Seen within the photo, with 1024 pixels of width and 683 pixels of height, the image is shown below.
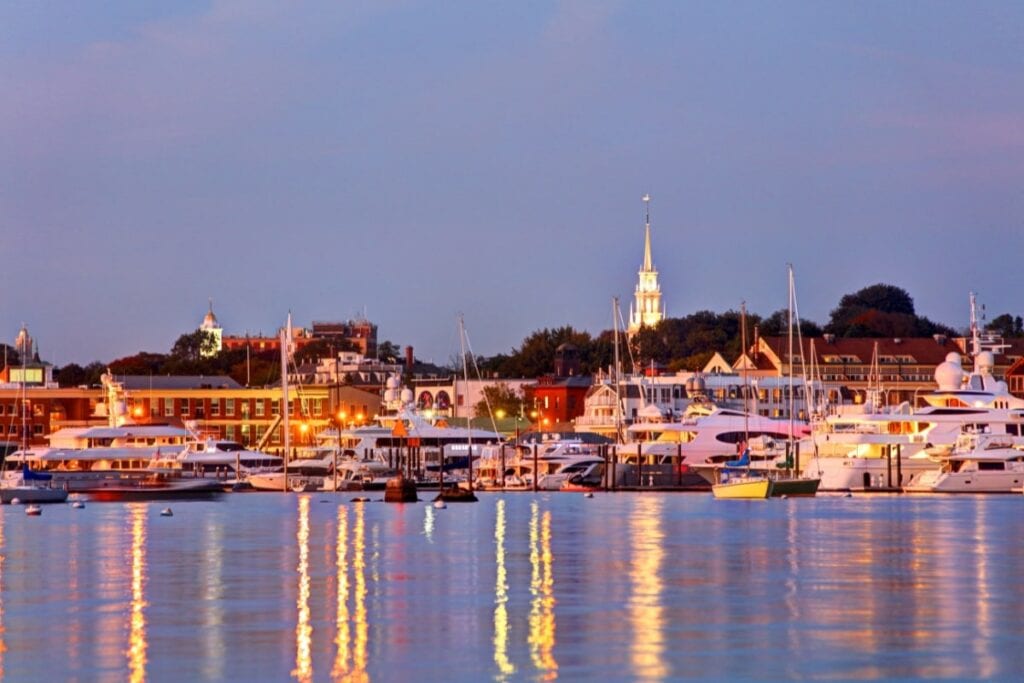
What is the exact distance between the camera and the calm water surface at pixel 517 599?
40.3 m

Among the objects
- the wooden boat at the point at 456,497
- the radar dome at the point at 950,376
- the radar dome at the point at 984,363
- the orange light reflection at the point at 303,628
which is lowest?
the orange light reflection at the point at 303,628

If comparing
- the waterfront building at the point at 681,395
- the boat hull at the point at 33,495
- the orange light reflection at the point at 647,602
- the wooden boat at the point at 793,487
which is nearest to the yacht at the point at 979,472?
the wooden boat at the point at 793,487

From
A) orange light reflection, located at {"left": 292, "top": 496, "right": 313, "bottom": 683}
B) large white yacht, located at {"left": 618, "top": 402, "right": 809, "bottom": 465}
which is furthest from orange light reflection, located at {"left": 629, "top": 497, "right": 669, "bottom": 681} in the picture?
large white yacht, located at {"left": 618, "top": 402, "right": 809, "bottom": 465}

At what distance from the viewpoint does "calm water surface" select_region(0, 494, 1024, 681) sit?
40.3m

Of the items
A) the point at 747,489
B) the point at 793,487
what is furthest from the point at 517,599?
the point at 793,487

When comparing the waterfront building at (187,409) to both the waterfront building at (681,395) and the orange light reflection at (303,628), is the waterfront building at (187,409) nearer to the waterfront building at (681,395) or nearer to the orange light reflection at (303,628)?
the waterfront building at (681,395)

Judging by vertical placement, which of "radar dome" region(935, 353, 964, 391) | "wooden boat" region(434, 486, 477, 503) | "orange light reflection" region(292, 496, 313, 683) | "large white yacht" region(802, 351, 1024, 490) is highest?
"radar dome" region(935, 353, 964, 391)

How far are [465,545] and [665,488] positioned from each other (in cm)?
5359

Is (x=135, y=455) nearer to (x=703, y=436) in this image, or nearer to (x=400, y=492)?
(x=400, y=492)

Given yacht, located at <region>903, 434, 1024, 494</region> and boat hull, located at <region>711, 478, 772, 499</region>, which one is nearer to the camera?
boat hull, located at <region>711, 478, 772, 499</region>

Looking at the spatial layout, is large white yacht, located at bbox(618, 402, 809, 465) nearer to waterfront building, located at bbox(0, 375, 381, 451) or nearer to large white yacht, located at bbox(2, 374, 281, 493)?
large white yacht, located at bbox(2, 374, 281, 493)

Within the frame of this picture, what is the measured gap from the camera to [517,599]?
52.0 m

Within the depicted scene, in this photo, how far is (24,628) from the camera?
46.4 metres

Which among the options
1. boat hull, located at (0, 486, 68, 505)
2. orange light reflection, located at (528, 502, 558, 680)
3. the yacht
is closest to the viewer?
orange light reflection, located at (528, 502, 558, 680)
